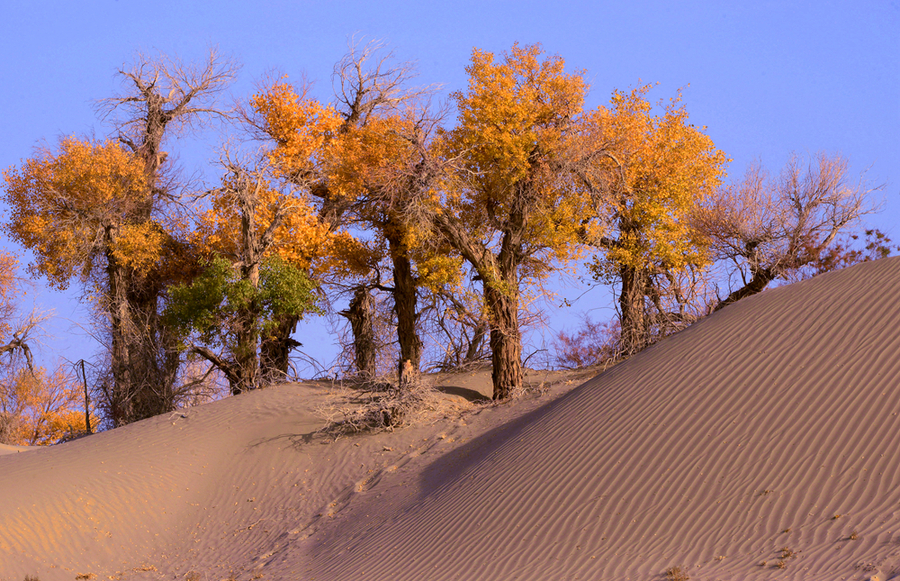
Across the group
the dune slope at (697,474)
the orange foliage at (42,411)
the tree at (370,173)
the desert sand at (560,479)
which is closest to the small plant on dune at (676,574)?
the desert sand at (560,479)

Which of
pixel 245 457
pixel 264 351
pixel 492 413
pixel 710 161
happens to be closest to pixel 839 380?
pixel 492 413

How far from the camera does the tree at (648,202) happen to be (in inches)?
914

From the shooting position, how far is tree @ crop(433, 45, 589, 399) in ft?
69.7

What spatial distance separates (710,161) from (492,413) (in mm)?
12035

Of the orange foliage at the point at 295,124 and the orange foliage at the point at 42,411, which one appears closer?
the orange foliage at the point at 295,124

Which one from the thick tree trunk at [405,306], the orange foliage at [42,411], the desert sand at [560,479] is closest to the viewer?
the desert sand at [560,479]

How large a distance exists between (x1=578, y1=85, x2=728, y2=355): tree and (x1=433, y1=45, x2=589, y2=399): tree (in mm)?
1151

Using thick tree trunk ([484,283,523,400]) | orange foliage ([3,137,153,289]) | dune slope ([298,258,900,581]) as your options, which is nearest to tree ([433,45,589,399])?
thick tree trunk ([484,283,523,400])

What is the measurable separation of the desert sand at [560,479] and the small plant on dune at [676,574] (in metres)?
0.04

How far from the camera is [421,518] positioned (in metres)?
13.6

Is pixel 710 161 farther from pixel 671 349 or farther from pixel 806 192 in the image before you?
pixel 671 349

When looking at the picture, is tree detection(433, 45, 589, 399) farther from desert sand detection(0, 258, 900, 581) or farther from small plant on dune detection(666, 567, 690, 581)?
small plant on dune detection(666, 567, 690, 581)

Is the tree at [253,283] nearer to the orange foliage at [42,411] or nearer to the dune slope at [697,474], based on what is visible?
the dune slope at [697,474]

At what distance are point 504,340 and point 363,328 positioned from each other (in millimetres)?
7485
